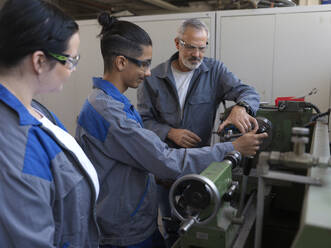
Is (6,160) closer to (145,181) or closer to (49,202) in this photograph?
(49,202)

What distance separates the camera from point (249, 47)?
2.12 metres

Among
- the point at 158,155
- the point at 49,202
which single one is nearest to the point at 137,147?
the point at 158,155

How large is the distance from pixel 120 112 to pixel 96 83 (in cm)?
16

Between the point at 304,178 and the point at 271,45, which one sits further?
the point at 271,45

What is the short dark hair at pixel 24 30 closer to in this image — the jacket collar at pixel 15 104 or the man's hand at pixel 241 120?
the jacket collar at pixel 15 104

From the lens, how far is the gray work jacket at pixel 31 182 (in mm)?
607

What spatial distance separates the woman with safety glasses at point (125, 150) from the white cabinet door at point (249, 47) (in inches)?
44.8

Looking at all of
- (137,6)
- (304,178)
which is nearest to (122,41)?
(304,178)

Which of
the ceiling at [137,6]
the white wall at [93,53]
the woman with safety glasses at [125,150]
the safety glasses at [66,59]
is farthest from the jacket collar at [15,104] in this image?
the ceiling at [137,6]

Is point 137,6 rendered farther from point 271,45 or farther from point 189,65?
point 189,65

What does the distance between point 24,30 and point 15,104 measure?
0.17 m

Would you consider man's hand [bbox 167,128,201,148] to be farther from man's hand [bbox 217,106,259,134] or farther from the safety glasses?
the safety glasses

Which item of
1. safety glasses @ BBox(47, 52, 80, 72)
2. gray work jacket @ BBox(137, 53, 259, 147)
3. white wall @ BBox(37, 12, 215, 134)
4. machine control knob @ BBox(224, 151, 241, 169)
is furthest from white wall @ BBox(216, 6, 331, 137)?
safety glasses @ BBox(47, 52, 80, 72)

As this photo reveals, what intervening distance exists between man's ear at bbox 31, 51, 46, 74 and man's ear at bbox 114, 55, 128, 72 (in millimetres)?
400
